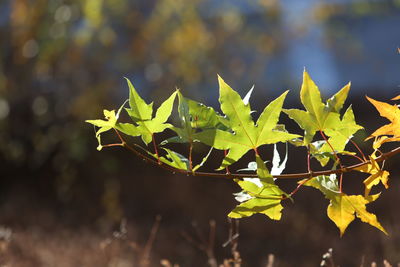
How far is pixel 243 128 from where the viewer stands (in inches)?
33.3

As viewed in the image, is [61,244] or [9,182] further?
[9,182]

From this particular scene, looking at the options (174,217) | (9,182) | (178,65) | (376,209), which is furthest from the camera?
(9,182)

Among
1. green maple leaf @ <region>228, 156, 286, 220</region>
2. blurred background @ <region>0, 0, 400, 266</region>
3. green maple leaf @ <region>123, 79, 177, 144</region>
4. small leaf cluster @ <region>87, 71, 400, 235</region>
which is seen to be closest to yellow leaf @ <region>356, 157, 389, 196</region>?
small leaf cluster @ <region>87, 71, 400, 235</region>

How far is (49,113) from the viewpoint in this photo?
182 inches

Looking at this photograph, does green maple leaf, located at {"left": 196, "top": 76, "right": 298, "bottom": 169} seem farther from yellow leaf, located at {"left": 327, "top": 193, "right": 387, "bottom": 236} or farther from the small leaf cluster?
yellow leaf, located at {"left": 327, "top": 193, "right": 387, "bottom": 236}

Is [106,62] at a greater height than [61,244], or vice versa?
[106,62]

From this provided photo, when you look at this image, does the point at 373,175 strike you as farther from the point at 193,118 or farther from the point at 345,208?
the point at 193,118

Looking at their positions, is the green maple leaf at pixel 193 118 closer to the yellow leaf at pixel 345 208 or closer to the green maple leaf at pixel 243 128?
the green maple leaf at pixel 243 128

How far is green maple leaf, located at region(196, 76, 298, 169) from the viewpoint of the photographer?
833 mm

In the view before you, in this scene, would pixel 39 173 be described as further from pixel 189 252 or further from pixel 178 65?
pixel 189 252

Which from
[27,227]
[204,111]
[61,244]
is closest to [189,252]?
[61,244]

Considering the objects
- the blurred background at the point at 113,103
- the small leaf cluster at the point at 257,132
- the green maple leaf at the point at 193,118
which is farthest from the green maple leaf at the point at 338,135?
the blurred background at the point at 113,103

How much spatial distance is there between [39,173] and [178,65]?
1325 mm

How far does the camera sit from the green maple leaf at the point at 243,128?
32.8 inches
